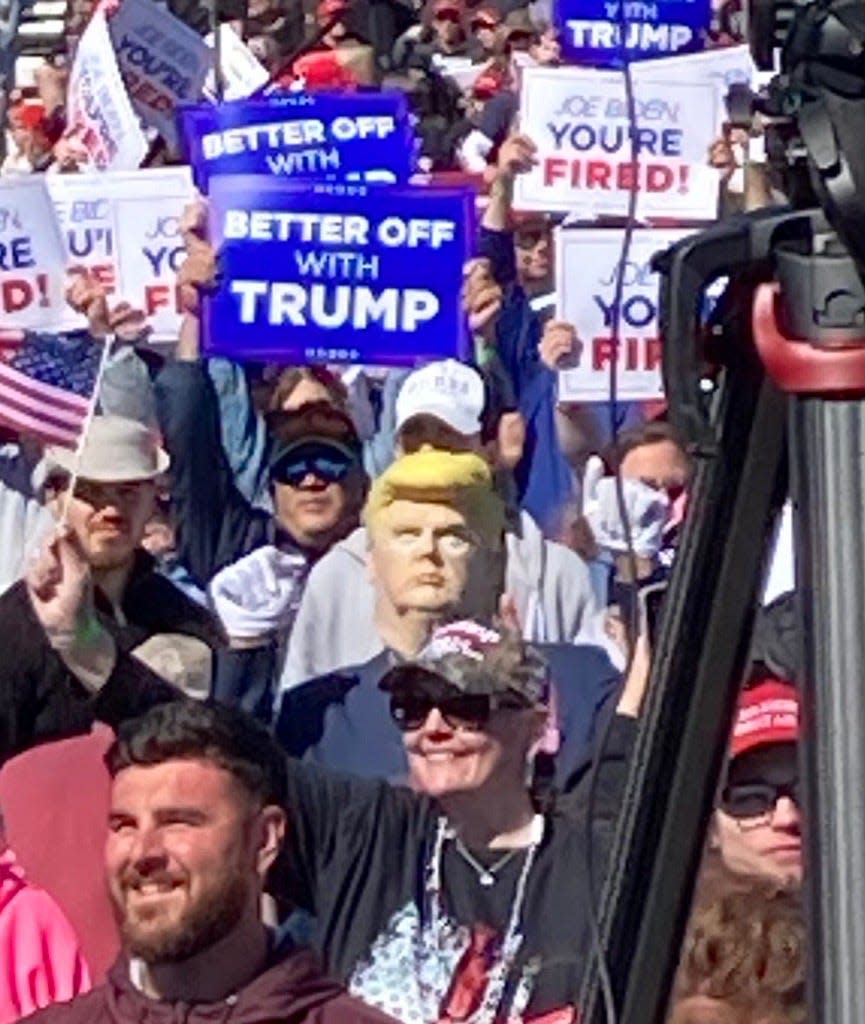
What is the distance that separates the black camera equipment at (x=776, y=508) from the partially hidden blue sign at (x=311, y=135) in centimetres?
502

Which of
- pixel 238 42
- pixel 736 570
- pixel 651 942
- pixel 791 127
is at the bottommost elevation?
pixel 238 42

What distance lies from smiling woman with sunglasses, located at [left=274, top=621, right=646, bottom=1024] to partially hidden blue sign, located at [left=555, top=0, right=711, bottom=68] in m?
3.62

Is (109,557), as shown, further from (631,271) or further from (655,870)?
(655,870)

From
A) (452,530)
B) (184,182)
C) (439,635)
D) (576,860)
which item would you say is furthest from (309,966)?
(184,182)

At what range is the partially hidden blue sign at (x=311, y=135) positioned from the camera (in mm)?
6840

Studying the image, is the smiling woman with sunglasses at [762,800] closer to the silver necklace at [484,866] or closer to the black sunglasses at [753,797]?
the black sunglasses at [753,797]

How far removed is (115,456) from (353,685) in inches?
29.7

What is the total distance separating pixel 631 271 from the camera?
6.10m

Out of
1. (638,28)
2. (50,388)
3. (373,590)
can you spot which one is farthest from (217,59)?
(373,590)

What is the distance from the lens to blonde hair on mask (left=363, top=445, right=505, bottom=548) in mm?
5273

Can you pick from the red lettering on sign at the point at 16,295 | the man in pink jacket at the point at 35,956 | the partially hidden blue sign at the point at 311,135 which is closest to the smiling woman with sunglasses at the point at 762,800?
the man in pink jacket at the point at 35,956

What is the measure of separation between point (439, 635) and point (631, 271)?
1.84 m

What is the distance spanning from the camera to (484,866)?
13.5 feet

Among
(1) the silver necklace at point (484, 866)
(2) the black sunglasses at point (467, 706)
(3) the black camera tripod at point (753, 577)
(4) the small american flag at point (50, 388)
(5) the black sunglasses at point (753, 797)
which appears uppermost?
(3) the black camera tripod at point (753, 577)
